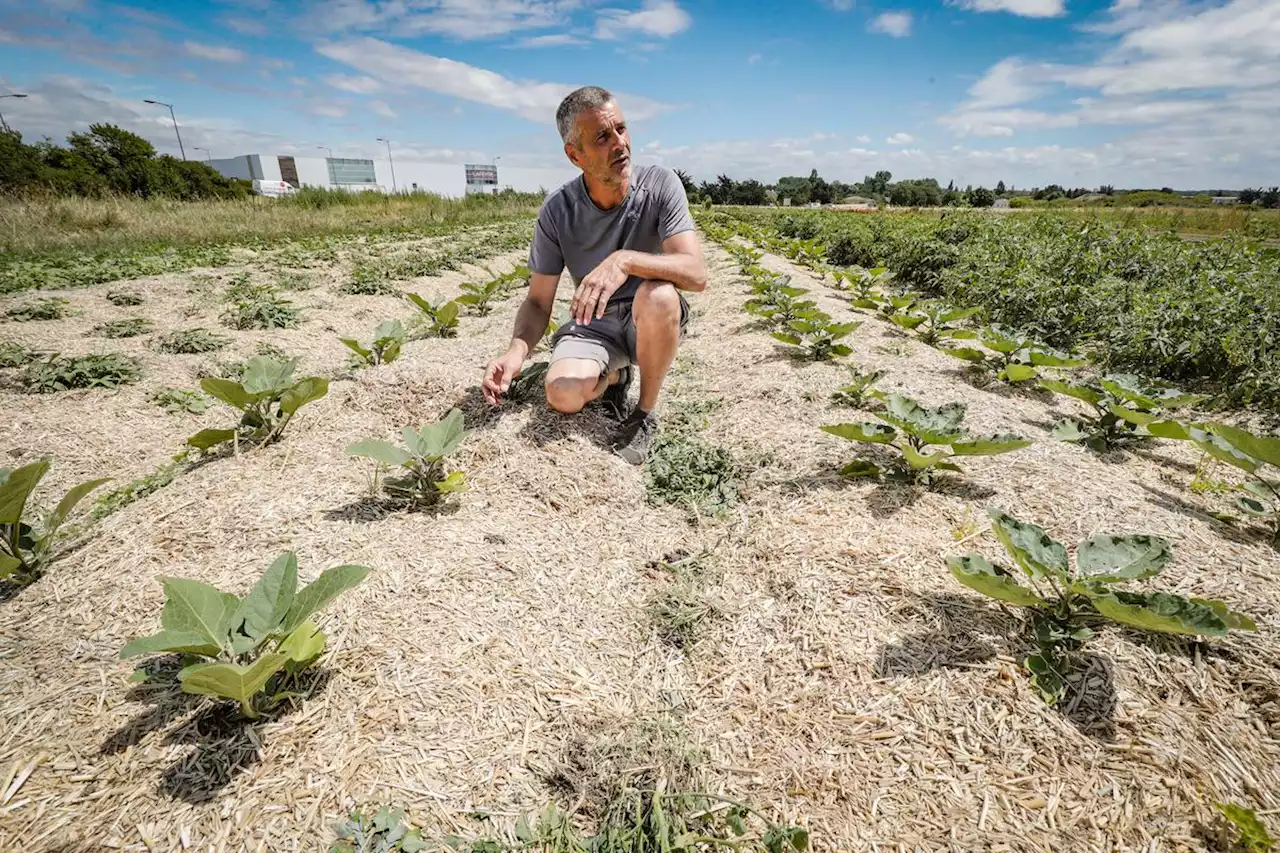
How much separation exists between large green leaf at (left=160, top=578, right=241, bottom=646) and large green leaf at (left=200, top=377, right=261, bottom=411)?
1353 mm

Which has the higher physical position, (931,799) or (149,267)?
(149,267)

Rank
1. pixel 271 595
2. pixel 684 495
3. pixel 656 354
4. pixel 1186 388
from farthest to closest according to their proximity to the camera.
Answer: pixel 1186 388, pixel 656 354, pixel 684 495, pixel 271 595

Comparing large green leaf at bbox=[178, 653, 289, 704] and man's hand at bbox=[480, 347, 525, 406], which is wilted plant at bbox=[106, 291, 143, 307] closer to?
man's hand at bbox=[480, 347, 525, 406]

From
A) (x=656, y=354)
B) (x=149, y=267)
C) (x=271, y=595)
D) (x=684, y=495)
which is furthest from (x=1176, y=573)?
(x=149, y=267)

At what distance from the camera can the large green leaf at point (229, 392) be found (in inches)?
98.1

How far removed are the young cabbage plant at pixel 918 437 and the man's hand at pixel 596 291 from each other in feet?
3.74

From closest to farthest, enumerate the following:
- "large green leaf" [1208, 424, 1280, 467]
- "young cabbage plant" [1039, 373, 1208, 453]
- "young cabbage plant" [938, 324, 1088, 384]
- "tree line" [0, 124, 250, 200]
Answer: "large green leaf" [1208, 424, 1280, 467] < "young cabbage plant" [1039, 373, 1208, 453] < "young cabbage plant" [938, 324, 1088, 384] < "tree line" [0, 124, 250, 200]

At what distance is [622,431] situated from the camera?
10.2 ft

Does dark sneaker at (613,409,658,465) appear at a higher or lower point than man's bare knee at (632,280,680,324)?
lower

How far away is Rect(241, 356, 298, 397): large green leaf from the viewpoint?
272cm

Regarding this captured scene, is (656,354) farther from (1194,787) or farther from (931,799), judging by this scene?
(1194,787)

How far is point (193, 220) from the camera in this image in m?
12.9

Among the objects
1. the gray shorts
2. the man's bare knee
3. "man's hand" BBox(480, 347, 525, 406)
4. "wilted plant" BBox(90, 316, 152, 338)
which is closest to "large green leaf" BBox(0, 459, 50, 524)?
"man's hand" BBox(480, 347, 525, 406)

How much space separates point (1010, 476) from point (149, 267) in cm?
1047
